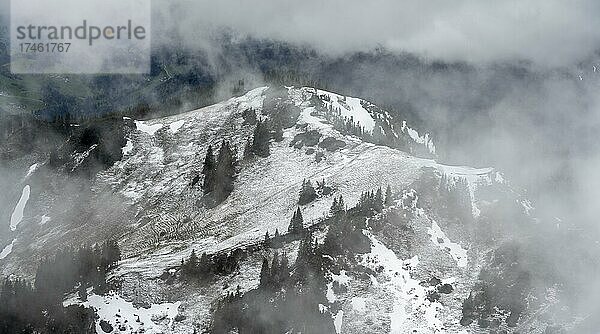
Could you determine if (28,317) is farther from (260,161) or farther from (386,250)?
(260,161)

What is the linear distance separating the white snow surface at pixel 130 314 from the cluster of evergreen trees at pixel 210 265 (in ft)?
27.5

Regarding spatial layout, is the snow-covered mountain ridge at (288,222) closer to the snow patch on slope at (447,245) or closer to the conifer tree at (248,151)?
the snow patch on slope at (447,245)

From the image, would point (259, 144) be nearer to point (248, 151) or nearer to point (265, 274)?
point (248, 151)

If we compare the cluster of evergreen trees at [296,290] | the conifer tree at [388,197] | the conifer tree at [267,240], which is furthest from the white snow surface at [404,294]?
the conifer tree at [267,240]

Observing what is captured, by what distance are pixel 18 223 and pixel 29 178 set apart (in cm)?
2303

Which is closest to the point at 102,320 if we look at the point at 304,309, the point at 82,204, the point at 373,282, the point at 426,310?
the point at 304,309

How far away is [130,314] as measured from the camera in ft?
391

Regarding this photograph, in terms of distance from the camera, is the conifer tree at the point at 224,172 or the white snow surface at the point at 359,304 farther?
the conifer tree at the point at 224,172

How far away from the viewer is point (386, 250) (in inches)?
5295

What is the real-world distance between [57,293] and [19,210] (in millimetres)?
70699

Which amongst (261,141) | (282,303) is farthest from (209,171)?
(282,303)

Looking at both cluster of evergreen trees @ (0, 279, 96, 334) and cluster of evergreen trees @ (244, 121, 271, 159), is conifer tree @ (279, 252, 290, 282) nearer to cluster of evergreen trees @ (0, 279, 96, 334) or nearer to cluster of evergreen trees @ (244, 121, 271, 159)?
cluster of evergreen trees @ (0, 279, 96, 334)

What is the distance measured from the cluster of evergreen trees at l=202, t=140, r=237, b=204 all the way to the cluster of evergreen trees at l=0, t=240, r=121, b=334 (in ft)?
129

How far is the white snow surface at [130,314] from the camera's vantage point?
11550 cm
